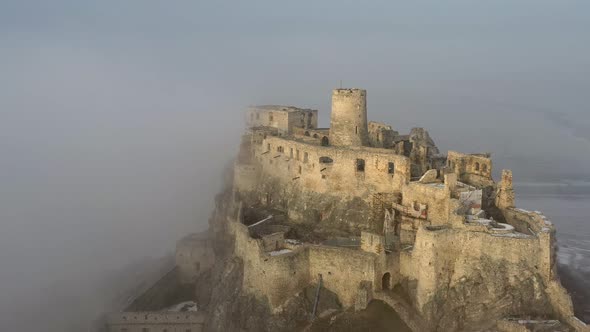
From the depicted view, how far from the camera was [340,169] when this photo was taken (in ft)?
174

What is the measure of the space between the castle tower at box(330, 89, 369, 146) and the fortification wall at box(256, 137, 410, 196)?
3207 mm

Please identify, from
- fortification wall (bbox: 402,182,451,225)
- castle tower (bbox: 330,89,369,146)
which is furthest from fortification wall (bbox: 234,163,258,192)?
fortification wall (bbox: 402,182,451,225)

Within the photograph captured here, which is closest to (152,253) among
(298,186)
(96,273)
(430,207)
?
(96,273)

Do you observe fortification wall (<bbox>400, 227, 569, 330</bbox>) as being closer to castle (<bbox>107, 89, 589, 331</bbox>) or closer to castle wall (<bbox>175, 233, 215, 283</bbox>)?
castle (<bbox>107, 89, 589, 331</bbox>)

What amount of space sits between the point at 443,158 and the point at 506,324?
919 inches

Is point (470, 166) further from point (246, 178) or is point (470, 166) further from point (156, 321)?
point (156, 321)

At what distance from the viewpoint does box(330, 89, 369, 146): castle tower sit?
56.6m

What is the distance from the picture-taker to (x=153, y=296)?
2329 inches

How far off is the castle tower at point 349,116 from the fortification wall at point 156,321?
20.5 metres

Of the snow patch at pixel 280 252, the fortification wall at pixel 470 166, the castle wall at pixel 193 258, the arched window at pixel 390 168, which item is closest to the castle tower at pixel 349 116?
the arched window at pixel 390 168

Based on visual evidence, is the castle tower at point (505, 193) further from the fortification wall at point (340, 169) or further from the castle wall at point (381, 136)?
the castle wall at point (381, 136)

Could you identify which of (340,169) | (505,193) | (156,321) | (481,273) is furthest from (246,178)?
(481,273)

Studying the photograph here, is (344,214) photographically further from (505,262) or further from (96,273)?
(96,273)

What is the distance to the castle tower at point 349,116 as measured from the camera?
56.6m
